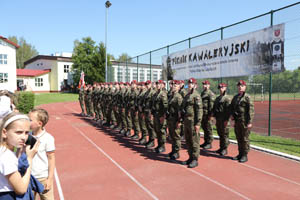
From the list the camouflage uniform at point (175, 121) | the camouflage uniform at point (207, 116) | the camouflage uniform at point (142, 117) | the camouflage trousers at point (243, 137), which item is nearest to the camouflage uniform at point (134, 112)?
A: the camouflage uniform at point (142, 117)

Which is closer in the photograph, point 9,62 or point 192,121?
point 192,121

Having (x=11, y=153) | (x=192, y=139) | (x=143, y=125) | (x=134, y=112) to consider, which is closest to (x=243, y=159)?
(x=192, y=139)

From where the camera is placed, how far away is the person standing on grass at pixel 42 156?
2494mm

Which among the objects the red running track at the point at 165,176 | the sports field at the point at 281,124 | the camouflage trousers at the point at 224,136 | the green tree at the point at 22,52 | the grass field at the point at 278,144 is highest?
the green tree at the point at 22,52

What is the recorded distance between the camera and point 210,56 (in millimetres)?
10062

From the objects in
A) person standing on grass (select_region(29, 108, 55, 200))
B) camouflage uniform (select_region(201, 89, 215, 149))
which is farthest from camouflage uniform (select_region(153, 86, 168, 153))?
person standing on grass (select_region(29, 108, 55, 200))

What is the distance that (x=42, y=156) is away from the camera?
254 cm

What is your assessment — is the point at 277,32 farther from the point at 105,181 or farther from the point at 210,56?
the point at 105,181

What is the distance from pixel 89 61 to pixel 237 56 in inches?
1424

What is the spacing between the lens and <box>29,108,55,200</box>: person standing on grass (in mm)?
2494

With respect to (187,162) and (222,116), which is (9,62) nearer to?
(222,116)

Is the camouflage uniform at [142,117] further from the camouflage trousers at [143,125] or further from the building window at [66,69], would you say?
the building window at [66,69]

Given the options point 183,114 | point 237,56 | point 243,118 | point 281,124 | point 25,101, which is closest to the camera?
point 183,114

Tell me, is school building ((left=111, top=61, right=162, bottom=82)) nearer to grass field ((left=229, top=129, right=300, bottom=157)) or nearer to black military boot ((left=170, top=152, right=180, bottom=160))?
grass field ((left=229, top=129, right=300, bottom=157))
